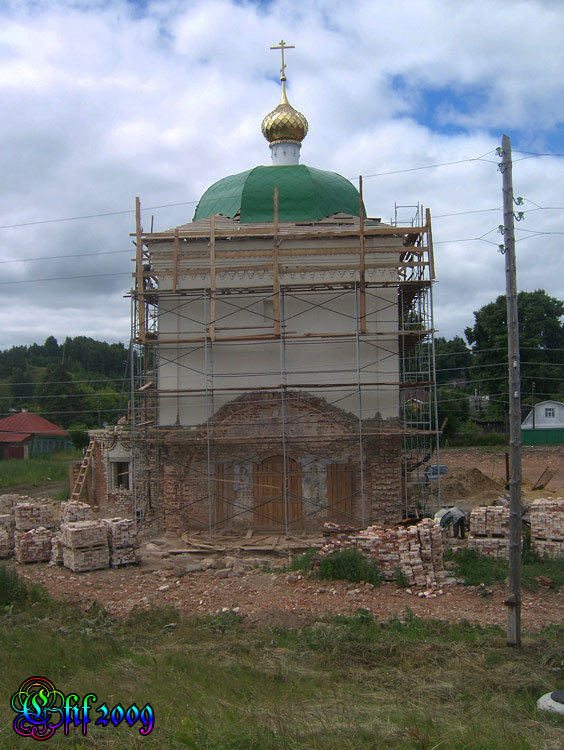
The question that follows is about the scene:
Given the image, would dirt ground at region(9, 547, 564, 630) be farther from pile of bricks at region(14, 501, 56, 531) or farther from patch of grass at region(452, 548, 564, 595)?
pile of bricks at region(14, 501, 56, 531)

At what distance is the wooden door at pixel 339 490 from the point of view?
15.6m

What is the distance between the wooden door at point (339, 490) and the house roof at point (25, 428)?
29324mm

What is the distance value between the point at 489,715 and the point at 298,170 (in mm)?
14815

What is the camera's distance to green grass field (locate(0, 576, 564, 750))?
17.2 feet

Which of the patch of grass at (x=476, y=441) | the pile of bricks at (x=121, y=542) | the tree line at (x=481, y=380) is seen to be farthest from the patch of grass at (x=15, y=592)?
the patch of grass at (x=476, y=441)

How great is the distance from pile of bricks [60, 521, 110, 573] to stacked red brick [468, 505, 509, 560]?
6994 millimetres

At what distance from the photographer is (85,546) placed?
12461 mm

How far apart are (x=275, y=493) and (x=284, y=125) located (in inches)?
433

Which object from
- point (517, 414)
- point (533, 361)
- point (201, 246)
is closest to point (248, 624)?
point (517, 414)

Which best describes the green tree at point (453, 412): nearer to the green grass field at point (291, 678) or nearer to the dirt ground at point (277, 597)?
the dirt ground at point (277, 597)

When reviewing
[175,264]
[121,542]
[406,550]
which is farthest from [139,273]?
[406,550]

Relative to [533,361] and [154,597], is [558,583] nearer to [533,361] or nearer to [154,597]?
[154,597]

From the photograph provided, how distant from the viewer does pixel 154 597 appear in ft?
35.4

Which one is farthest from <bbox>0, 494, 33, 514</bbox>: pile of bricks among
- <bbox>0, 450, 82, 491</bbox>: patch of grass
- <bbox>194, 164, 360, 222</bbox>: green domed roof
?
<bbox>0, 450, 82, 491</bbox>: patch of grass
